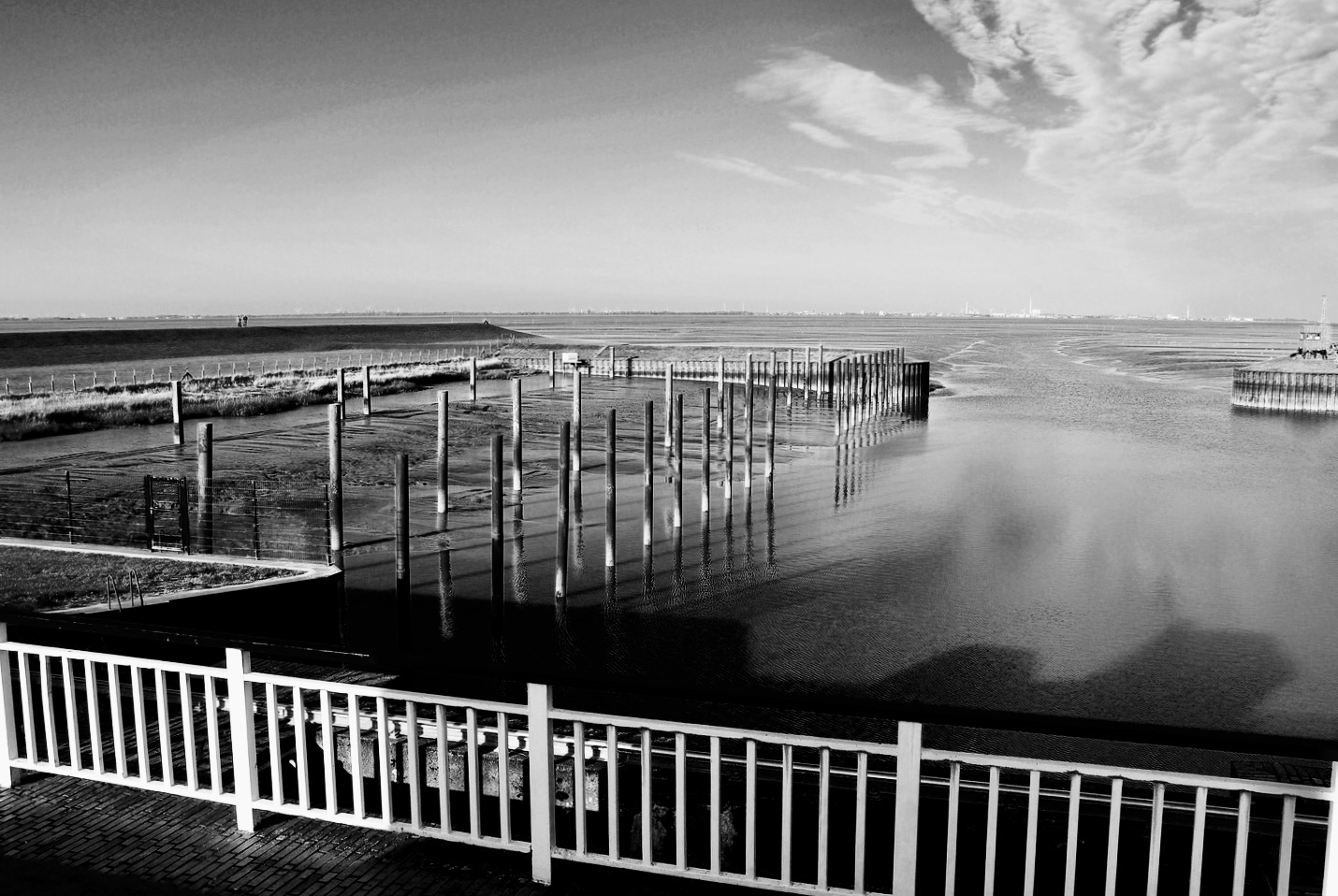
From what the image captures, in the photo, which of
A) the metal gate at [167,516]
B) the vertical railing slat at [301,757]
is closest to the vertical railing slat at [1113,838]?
the vertical railing slat at [301,757]

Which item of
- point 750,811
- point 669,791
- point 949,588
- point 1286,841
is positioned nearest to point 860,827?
point 750,811

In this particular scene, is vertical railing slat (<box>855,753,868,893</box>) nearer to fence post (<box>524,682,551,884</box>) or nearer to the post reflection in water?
fence post (<box>524,682,551,884</box>)

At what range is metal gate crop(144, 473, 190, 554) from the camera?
50.1 feet

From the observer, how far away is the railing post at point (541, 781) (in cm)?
452

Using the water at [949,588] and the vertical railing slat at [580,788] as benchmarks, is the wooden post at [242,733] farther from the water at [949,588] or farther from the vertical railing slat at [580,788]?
the water at [949,588]

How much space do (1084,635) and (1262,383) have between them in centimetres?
4337

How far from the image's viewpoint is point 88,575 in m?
13.5

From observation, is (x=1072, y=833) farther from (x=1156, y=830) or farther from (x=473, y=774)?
(x=473, y=774)

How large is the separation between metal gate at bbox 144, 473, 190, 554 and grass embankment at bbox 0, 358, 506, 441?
1485 cm

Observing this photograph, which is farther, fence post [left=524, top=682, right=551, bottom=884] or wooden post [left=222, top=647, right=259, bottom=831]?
wooden post [left=222, top=647, right=259, bottom=831]

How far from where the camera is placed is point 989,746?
35.6ft

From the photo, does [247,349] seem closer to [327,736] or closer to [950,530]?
[950,530]

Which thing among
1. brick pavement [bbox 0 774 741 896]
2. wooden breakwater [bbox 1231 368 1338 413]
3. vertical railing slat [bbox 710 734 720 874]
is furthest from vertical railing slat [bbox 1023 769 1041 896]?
wooden breakwater [bbox 1231 368 1338 413]

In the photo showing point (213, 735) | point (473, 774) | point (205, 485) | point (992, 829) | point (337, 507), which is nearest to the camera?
point (992, 829)
